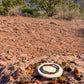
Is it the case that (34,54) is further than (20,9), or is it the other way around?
(20,9)

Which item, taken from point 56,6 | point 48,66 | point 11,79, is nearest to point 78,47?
point 48,66

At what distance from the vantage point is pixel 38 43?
404 cm

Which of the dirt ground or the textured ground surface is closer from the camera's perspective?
the textured ground surface

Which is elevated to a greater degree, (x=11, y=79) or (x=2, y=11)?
(x=2, y=11)

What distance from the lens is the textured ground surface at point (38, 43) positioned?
3029 millimetres

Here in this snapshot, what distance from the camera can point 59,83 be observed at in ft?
6.70

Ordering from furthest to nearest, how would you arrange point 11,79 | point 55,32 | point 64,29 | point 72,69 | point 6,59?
1. point 64,29
2. point 55,32
3. point 6,59
4. point 72,69
5. point 11,79

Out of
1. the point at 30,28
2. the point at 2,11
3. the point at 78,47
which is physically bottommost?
the point at 78,47

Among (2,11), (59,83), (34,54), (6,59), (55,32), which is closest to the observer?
(59,83)

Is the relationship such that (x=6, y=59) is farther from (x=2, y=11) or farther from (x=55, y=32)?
(x=2, y=11)

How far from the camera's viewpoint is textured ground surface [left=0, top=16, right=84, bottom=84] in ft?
9.94

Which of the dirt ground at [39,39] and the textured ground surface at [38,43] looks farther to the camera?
the dirt ground at [39,39]

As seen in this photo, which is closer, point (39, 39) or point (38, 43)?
point (38, 43)

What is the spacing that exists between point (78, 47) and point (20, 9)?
19.5ft
